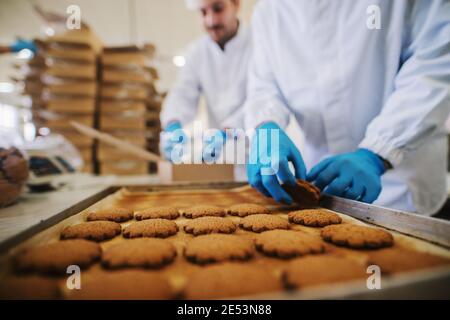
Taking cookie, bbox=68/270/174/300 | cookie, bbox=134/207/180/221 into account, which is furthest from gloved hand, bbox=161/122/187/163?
cookie, bbox=68/270/174/300

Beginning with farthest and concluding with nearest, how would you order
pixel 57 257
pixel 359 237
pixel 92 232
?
pixel 92 232 < pixel 359 237 < pixel 57 257

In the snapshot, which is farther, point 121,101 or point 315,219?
point 121,101

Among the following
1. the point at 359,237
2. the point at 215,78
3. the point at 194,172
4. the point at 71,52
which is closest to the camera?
the point at 359,237

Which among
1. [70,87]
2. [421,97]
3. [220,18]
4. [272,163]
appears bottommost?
[272,163]

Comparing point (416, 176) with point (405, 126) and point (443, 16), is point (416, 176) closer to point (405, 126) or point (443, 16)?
point (405, 126)

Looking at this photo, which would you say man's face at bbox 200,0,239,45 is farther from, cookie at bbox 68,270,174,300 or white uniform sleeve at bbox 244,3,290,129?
cookie at bbox 68,270,174,300

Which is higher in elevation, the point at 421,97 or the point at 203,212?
the point at 421,97

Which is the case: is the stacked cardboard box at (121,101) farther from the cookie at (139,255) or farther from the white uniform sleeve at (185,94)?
the cookie at (139,255)

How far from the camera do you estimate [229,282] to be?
585 millimetres

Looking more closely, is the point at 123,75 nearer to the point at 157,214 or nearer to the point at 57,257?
the point at 157,214

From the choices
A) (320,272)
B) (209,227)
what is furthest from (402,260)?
(209,227)

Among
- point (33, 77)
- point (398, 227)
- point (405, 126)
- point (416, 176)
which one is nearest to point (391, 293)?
point (398, 227)

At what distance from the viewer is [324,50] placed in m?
1.62

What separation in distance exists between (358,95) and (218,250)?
4.38 feet
